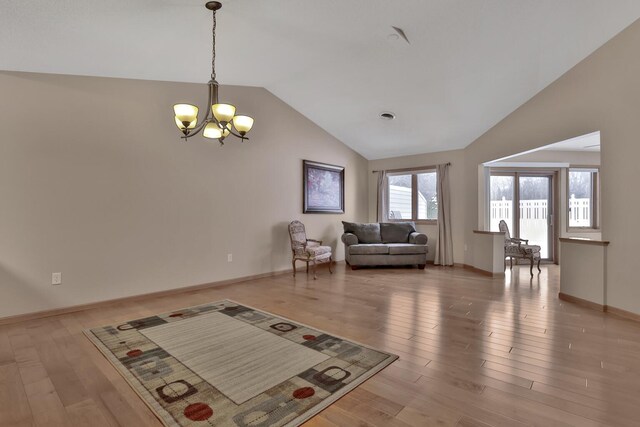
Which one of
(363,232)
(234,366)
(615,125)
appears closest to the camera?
(234,366)

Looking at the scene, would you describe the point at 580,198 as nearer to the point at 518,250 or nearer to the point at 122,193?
the point at 518,250

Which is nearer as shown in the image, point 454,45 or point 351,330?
point 351,330

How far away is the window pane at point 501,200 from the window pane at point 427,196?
1.30m

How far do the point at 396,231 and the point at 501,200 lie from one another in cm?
254

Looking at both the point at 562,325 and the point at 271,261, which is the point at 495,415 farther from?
the point at 271,261

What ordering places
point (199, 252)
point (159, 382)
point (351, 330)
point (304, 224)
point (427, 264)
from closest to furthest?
point (159, 382) → point (351, 330) → point (199, 252) → point (304, 224) → point (427, 264)

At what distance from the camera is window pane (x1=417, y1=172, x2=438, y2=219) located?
7074 mm

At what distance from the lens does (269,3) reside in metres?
3.05

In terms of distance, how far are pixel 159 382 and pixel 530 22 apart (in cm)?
459

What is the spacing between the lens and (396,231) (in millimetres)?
6789

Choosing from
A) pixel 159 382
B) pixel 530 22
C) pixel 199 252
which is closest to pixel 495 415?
pixel 159 382

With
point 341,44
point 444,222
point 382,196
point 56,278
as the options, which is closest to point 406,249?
point 444,222

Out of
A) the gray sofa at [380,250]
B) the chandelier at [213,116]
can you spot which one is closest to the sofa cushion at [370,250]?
the gray sofa at [380,250]

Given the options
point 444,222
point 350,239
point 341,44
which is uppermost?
point 341,44
